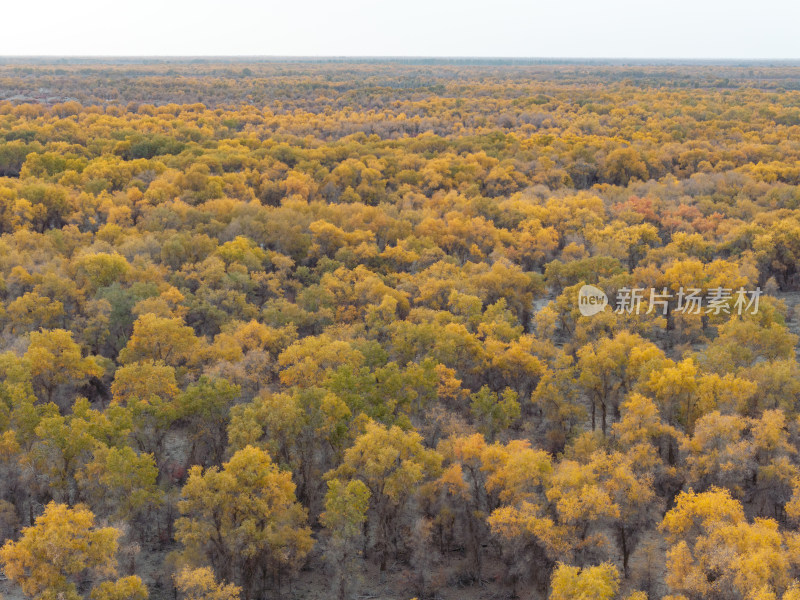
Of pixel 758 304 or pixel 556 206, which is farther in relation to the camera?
pixel 556 206

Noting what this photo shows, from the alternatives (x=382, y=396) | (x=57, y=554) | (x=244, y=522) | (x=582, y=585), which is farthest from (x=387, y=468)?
(x=57, y=554)

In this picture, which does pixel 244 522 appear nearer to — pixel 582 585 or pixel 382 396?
pixel 382 396

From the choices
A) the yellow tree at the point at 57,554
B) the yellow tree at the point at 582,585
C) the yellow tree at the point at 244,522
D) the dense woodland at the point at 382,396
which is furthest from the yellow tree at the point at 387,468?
the yellow tree at the point at 57,554

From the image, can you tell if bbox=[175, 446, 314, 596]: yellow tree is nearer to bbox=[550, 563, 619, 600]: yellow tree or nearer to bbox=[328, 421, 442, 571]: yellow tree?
bbox=[328, 421, 442, 571]: yellow tree

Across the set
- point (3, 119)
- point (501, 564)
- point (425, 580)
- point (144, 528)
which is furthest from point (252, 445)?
point (3, 119)

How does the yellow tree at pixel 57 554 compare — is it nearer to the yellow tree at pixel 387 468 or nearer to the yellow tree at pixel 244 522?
the yellow tree at pixel 244 522

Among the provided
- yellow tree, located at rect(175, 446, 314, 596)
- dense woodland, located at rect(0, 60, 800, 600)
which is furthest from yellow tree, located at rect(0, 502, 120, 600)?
yellow tree, located at rect(175, 446, 314, 596)

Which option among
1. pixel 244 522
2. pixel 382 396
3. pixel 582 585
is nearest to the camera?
pixel 582 585

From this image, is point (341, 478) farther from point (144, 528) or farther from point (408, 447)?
point (144, 528)
